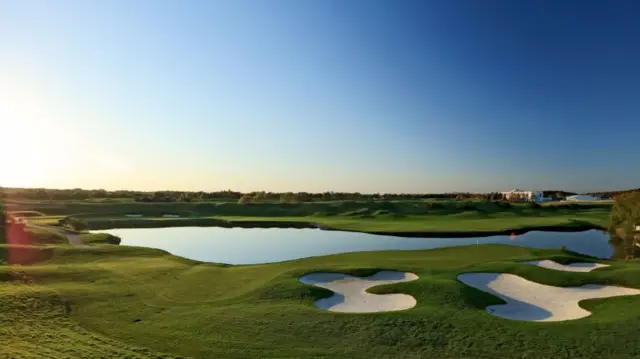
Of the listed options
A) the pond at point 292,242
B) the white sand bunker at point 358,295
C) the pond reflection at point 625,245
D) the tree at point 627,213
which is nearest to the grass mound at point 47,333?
the white sand bunker at point 358,295

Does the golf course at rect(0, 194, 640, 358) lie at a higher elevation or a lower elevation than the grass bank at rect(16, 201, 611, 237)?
lower

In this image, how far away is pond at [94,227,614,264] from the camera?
36625 mm

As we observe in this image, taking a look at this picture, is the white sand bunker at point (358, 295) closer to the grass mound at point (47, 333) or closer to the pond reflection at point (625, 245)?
the grass mound at point (47, 333)

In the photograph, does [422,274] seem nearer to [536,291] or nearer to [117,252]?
[536,291]

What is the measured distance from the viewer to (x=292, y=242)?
44562mm

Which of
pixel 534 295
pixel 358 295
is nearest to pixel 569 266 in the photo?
pixel 534 295

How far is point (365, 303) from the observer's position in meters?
18.2

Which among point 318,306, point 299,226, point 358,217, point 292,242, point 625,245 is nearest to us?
point 318,306

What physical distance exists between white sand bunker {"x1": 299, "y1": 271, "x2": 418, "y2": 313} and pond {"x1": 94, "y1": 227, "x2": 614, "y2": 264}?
11.3m

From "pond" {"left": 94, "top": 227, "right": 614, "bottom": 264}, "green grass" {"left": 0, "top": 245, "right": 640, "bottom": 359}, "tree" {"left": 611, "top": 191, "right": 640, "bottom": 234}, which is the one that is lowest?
"pond" {"left": 94, "top": 227, "right": 614, "bottom": 264}

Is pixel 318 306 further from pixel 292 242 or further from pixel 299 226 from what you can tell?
pixel 299 226

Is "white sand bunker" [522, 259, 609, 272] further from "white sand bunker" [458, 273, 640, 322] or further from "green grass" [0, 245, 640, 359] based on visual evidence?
"white sand bunker" [458, 273, 640, 322]

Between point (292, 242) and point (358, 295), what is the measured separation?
83.7ft

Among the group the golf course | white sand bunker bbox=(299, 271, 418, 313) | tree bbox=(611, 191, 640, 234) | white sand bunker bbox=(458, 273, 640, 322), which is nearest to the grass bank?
tree bbox=(611, 191, 640, 234)
